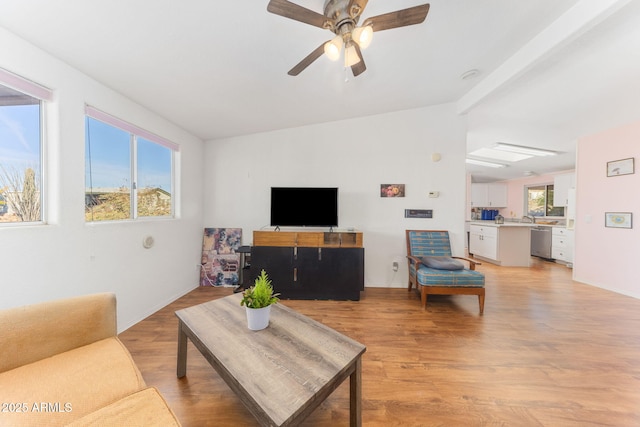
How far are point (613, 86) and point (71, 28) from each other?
16.4 ft

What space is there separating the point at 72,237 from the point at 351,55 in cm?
257

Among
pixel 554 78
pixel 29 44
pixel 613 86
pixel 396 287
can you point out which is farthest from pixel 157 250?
pixel 613 86

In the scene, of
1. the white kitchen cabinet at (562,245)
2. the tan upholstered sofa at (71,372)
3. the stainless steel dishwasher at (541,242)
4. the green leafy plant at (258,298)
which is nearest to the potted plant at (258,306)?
the green leafy plant at (258,298)

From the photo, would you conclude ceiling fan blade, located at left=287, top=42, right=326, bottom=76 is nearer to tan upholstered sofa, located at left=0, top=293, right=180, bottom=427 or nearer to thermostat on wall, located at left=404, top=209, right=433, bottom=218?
tan upholstered sofa, located at left=0, top=293, right=180, bottom=427

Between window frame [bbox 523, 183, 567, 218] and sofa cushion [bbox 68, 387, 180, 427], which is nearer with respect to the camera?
sofa cushion [bbox 68, 387, 180, 427]

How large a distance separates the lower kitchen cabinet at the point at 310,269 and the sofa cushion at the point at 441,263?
866 mm

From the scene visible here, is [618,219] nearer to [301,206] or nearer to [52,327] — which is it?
[301,206]

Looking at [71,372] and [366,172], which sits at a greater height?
[366,172]

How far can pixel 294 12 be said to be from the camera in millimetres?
1252

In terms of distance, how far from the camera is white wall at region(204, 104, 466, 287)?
341 centimetres

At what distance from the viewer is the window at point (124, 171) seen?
201 cm

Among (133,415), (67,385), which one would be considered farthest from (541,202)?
(67,385)

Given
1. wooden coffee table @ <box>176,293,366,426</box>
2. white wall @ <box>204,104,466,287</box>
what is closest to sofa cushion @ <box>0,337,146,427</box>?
wooden coffee table @ <box>176,293,366,426</box>

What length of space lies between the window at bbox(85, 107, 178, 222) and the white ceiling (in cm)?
37
